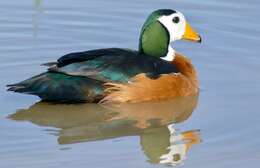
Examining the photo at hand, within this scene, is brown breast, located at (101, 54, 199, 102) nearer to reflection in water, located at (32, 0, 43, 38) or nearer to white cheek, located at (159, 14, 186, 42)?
white cheek, located at (159, 14, 186, 42)

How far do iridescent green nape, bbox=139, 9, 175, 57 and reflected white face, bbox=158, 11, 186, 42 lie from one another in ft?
0.15

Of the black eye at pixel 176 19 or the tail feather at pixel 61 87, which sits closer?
the tail feather at pixel 61 87

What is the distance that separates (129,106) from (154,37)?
1.00 m

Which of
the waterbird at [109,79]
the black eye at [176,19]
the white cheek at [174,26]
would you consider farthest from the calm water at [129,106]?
the black eye at [176,19]

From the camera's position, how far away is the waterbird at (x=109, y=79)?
11.1 meters

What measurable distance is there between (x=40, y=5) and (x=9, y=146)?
4434mm

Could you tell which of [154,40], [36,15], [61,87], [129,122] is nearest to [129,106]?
[129,122]

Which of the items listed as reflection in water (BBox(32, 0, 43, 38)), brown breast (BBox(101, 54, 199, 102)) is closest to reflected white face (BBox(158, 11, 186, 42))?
brown breast (BBox(101, 54, 199, 102))

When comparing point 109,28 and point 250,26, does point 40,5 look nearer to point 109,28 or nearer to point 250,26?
point 109,28

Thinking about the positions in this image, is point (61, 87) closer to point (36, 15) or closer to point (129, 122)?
point (129, 122)

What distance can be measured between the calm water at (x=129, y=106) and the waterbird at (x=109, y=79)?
13 centimetres

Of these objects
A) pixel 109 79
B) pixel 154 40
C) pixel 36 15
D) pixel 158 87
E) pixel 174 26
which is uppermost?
pixel 174 26

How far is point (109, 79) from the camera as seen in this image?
11.1 m

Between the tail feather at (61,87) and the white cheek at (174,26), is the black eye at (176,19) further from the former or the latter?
the tail feather at (61,87)
